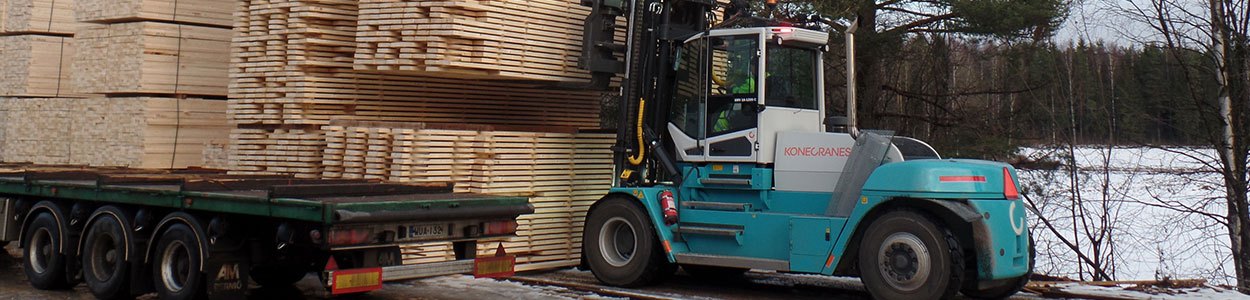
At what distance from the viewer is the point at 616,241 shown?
1075cm

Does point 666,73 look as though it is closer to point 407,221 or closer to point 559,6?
point 559,6

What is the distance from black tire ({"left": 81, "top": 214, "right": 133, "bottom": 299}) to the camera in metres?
9.38

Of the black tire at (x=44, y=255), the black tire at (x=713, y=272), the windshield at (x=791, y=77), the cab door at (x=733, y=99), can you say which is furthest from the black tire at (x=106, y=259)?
the windshield at (x=791, y=77)

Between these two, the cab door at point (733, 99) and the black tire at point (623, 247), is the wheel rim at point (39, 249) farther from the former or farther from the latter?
the cab door at point (733, 99)

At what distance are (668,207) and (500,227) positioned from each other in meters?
1.86

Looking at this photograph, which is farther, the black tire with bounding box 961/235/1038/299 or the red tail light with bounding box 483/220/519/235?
the black tire with bounding box 961/235/1038/299

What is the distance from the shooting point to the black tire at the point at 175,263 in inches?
345

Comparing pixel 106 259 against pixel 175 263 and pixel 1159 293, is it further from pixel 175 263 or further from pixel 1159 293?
pixel 1159 293

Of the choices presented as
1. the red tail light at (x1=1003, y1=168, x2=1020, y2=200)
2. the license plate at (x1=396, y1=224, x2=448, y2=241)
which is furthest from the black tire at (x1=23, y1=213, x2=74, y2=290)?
the red tail light at (x1=1003, y1=168, x2=1020, y2=200)

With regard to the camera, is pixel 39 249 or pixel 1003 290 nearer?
pixel 1003 290

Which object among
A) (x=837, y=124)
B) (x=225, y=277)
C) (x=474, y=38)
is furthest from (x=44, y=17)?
(x=837, y=124)

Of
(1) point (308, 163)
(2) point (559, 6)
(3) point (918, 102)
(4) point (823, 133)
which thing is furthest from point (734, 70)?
(3) point (918, 102)

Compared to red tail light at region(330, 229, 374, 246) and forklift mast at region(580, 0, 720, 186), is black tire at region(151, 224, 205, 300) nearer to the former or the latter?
red tail light at region(330, 229, 374, 246)

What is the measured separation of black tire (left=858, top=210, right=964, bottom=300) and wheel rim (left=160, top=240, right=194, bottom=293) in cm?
499
